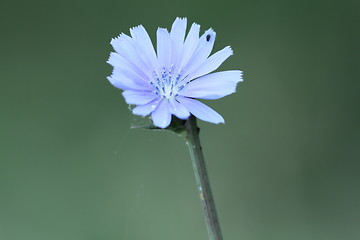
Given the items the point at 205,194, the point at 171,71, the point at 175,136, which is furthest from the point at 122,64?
the point at 175,136

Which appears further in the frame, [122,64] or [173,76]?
[173,76]

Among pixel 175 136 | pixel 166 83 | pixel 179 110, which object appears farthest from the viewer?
pixel 175 136

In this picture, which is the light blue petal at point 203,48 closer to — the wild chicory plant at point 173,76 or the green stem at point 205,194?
the wild chicory plant at point 173,76

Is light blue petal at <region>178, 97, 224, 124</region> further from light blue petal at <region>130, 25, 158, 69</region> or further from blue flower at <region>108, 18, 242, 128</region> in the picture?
light blue petal at <region>130, 25, 158, 69</region>

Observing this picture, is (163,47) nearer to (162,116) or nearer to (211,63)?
(211,63)

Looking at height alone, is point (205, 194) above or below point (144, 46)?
below

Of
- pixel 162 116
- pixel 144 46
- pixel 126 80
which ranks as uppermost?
pixel 144 46
